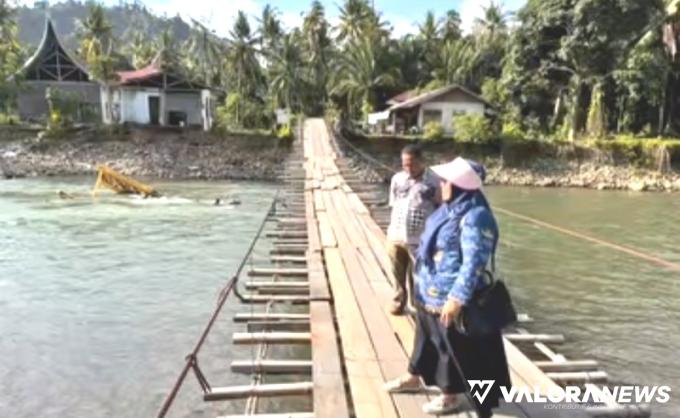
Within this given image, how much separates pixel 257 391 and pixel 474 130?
2801 cm

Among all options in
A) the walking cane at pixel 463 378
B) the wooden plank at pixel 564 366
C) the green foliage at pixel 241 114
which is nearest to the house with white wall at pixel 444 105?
the green foliage at pixel 241 114

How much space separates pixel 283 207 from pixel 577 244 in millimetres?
6659

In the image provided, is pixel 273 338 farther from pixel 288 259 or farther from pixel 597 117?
pixel 597 117

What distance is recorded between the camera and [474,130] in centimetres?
3122

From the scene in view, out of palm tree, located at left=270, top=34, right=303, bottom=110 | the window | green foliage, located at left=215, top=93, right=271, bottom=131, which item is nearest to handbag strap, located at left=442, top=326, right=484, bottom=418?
the window

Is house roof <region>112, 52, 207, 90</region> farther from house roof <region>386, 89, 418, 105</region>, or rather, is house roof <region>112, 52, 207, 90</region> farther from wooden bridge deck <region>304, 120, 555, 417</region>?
wooden bridge deck <region>304, 120, 555, 417</region>

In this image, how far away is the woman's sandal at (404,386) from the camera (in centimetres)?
385

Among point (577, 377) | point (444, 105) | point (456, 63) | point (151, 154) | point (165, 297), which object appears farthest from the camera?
point (456, 63)

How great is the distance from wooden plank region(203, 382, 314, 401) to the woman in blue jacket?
0.87 m

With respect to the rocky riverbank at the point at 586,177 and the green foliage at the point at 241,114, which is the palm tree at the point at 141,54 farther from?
the rocky riverbank at the point at 586,177

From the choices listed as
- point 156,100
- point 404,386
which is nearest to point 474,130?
point 156,100

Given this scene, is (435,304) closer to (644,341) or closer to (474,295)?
(474,295)

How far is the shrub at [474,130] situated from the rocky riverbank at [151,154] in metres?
7.75

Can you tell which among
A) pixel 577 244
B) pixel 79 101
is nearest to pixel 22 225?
pixel 577 244
